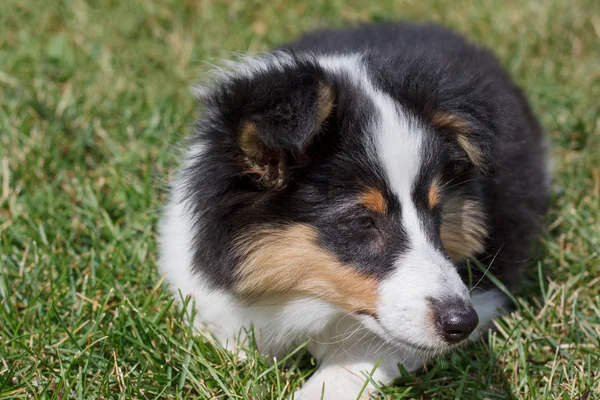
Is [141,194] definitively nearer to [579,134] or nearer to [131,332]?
[131,332]

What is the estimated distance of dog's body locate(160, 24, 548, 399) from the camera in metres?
3.02

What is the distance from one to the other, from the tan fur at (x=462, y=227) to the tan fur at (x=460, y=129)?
0.23 meters

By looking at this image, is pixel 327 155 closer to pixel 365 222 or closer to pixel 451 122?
pixel 365 222

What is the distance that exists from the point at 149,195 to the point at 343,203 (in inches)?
76.4

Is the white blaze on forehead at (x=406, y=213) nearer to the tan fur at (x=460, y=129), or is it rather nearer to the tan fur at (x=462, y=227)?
the tan fur at (x=460, y=129)

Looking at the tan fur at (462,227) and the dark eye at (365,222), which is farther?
the tan fur at (462,227)

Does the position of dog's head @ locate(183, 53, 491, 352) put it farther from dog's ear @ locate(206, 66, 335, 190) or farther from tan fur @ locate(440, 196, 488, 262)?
tan fur @ locate(440, 196, 488, 262)

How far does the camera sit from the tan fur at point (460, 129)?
3340mm

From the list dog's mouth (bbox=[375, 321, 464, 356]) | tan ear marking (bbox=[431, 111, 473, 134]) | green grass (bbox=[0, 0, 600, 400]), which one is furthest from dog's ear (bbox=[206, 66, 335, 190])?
green grass (bbox=[0, 0, 600, 400])

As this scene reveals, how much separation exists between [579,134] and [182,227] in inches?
127

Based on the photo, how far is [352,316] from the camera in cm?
342

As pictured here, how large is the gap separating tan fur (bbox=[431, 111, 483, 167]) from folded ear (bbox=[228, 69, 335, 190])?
538 millimetres

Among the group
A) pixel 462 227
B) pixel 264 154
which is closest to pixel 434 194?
pixel 462 227

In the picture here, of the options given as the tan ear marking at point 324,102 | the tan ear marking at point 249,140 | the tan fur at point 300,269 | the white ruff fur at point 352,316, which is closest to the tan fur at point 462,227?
the white ruff fur at point 352,316
